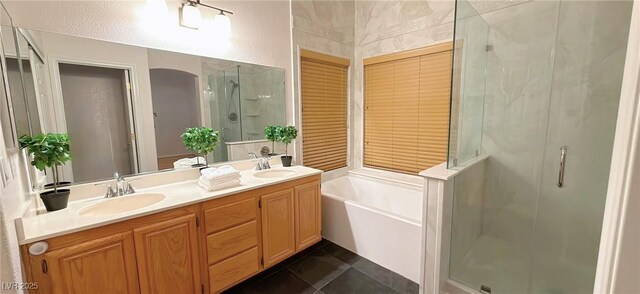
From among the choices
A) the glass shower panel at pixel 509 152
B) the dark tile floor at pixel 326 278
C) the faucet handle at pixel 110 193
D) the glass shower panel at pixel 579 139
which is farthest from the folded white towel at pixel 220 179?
the glass shower panel at pixel 579 139

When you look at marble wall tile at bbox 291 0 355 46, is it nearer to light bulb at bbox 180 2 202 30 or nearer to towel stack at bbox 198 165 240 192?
light bulb at bbox 180 2 202 30

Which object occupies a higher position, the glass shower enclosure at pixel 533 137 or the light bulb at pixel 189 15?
the light bulb at pixel 189 15

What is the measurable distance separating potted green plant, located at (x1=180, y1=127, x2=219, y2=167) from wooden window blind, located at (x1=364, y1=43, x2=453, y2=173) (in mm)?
1968

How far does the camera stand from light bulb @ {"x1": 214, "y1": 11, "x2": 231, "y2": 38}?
2059 millimetres

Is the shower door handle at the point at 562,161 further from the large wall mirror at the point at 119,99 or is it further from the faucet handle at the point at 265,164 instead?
the large wall mirror at the point at 119,99

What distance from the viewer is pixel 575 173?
198cm

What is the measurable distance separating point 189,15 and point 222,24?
255mm

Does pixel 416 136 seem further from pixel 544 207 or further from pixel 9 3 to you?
pixel 9 3

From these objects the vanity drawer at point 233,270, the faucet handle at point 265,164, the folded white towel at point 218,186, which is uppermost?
the faucet handle at point 265,164

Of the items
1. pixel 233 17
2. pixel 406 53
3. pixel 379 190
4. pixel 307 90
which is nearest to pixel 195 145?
pixel 233 17

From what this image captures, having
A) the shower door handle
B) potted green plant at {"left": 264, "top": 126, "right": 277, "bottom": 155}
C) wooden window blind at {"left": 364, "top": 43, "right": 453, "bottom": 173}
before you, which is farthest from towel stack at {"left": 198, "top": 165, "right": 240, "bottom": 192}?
the shower door handle

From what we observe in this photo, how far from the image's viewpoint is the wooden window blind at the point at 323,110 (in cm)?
288

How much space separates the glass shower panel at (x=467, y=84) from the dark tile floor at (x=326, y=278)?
102 centimetres

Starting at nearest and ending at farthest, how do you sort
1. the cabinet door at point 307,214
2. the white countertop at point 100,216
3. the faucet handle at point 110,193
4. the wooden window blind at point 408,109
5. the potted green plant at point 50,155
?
the white countertop at point 100,216 < the potted green plant at point 50,155 < the faucet handle at point 110,193 < the cabinet door at point 307,214 < the wooden window blind at point 408,109
